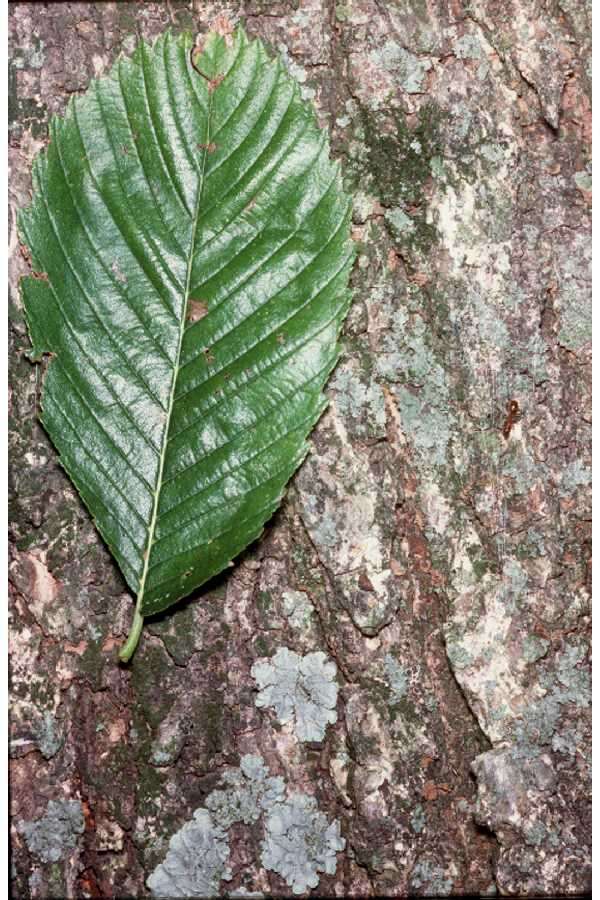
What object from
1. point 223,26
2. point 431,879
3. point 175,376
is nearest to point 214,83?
point 223,26

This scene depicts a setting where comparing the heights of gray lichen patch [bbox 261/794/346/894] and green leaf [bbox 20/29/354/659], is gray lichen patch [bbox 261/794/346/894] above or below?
below

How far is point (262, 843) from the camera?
193 centimetres

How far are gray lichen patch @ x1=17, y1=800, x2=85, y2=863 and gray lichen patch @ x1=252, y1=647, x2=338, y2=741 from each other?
0.44 meters

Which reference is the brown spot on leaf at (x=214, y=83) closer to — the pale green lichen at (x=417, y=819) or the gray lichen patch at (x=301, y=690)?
the gray lichen patch at (x=301, y=690)

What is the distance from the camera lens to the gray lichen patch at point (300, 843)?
6.30 feet

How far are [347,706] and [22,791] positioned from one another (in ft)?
2.24

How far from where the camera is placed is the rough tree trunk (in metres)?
1.94

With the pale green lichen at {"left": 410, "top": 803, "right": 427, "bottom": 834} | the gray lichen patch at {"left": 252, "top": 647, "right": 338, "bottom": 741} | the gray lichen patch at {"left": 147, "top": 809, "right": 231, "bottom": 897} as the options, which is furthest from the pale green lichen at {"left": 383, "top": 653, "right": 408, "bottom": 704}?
the gray lichen patch at {"left": 147, "top": 809, "right": 231, "bottom": 897}

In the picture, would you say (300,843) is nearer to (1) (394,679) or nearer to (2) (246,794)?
(2) (246,794)

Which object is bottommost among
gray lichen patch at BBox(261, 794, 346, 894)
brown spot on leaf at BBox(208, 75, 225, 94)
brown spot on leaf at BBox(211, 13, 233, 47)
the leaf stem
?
gray lichen patch at BBox(261, 794, 346, 894)

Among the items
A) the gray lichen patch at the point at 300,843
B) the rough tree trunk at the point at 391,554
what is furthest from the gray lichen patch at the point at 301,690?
the gray lichen patch at the point at 300,843

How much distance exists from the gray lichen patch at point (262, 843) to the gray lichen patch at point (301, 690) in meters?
0.11

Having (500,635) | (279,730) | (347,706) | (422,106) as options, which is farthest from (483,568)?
(422,106)

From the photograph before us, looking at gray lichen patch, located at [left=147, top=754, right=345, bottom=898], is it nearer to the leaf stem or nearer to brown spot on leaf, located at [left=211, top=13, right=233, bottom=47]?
the leaf stem
